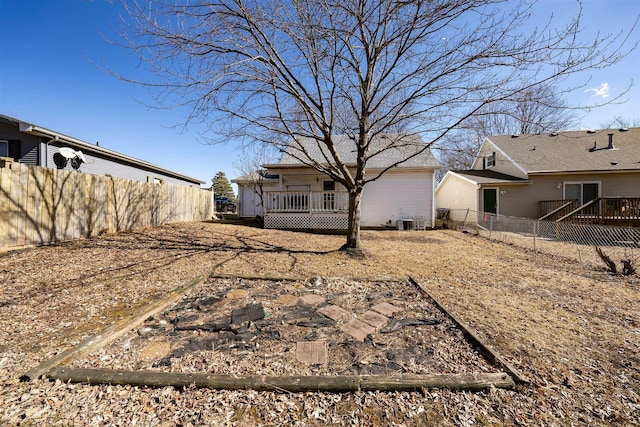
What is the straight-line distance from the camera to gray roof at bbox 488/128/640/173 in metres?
13.6

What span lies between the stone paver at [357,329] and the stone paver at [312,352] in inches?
13.5

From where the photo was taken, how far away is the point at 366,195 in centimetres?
1295

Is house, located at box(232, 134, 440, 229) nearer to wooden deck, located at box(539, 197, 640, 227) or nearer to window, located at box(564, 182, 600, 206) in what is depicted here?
wooden deck, located at box(539, 197, 640, 227)

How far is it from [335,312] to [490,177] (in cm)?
1676

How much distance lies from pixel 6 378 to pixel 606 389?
4691 mm

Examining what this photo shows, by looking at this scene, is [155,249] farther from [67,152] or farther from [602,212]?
[602,212]

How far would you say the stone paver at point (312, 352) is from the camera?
88.4 inches

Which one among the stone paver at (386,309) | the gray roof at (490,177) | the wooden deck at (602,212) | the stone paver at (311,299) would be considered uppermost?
the gray roof at (490,177)

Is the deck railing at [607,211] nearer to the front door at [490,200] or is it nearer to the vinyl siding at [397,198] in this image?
the front door at [490,200]

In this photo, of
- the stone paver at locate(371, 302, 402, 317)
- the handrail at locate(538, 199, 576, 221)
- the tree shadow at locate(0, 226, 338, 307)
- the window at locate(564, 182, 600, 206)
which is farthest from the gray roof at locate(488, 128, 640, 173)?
the stone paver at locate(371, 302, 402, 317)

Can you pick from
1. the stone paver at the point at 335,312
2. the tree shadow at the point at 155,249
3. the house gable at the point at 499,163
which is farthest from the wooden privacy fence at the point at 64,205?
the house gable at the point at 499,163

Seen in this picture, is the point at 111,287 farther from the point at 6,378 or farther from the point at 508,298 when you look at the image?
the point at 508,298

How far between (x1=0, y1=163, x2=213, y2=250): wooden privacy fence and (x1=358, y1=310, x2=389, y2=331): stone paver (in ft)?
23.7

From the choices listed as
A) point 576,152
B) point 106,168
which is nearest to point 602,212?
point 576,152
